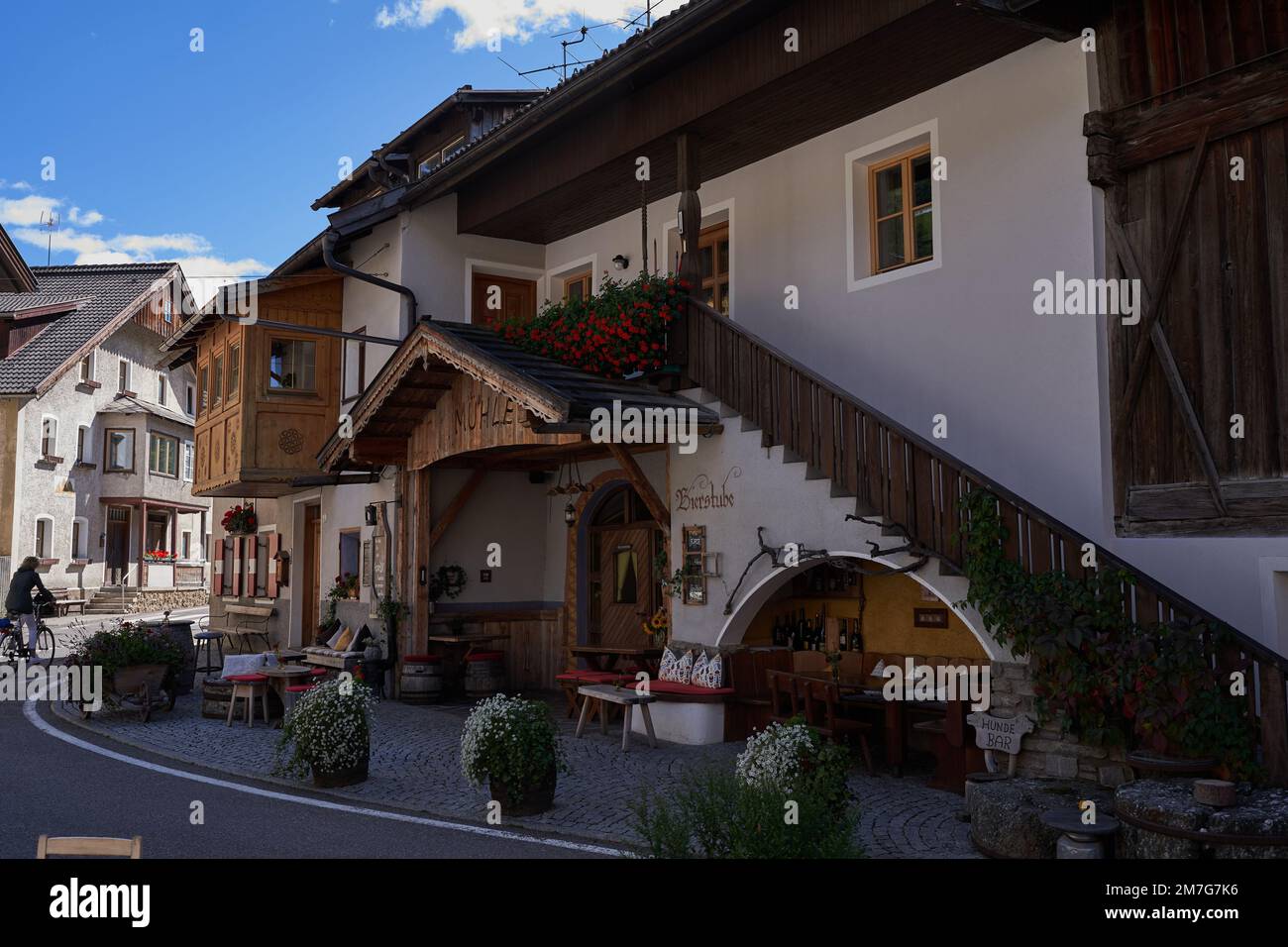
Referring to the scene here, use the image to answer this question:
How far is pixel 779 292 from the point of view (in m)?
12.4

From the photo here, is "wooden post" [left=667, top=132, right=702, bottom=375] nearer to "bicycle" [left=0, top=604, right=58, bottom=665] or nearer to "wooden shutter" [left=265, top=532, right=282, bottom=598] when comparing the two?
"wooden shutter" [left=265, top=532, right=282, bottom=598]

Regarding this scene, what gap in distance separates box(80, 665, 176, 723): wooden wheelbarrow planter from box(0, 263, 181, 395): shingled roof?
22.2 metres

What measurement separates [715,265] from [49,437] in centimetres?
2818

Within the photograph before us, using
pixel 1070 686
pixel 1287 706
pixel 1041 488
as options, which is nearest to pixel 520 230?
pixel 1041 488

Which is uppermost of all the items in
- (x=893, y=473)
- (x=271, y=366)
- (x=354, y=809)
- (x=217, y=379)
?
(x=217, y=379)

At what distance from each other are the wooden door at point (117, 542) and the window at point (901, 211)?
3341 centimetres

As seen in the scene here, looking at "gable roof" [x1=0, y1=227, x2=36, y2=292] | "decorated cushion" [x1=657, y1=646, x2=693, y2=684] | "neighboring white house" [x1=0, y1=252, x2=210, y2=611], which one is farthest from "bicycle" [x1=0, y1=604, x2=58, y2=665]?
"neighboring white house" [x1=0, y1=252, x2=210, y2=611]

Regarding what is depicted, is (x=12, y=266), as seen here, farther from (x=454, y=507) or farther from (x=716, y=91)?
(x=716, y=91)

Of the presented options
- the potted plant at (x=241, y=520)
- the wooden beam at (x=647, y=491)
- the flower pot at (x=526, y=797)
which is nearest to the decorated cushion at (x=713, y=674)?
the wooden beam at (x=647, y=491)

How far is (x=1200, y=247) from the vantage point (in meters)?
8.20

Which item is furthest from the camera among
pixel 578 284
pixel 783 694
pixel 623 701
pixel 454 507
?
pixel 578 284

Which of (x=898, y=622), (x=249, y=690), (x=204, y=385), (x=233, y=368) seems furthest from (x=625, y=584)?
(x=204, y=385)

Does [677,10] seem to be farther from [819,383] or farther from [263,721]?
[263,721]
